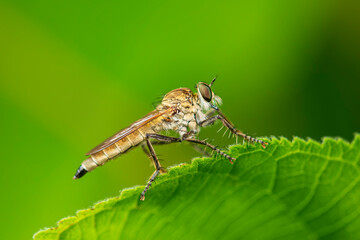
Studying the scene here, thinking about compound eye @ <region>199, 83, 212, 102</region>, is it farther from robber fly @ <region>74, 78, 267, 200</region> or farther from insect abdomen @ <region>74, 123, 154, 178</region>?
insect abdomen @ <region>74, 123, 154, 178</region>

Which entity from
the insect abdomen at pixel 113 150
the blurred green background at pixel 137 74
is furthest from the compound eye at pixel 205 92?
the insect abdomen at pixel 113 150

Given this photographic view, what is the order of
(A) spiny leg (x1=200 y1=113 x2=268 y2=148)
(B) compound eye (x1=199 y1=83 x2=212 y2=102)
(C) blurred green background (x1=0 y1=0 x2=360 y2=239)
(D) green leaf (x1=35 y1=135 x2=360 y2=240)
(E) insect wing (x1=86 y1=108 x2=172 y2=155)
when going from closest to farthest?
(D) green leaf (x1=35 y1=135 x2=360 y2=240) → (A) spiny leg (x1=200 y1=113 x2=268 y2=148) → (E) insect wing (x1=86 y1=108 x2=172 y2=155) → (C) blurred green background (x1=0 y1=0 x2=360 y2=239) → (B) compound eye (x1=199 y1=83 x2=212 y2=102)

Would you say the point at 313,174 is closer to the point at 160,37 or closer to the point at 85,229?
the point at 85,229

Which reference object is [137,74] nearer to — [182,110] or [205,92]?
[182,110]

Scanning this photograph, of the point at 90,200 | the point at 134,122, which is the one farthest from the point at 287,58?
the point at 90,200

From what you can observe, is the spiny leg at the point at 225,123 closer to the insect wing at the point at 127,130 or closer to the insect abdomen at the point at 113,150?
the insect wing at the point at 127,130

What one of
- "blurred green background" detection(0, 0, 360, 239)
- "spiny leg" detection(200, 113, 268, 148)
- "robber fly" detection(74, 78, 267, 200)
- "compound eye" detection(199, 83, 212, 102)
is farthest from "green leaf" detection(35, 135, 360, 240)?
"compound eye" detection(199, 83, 212, 102)

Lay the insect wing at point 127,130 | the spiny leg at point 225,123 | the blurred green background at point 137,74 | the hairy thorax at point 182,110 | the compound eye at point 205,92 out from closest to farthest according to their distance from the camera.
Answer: the spiny leg at point 225,123 → the insect wing at point 127,130 → the blurred green background at point 137,74 → the compound eye at point 205,92 → the hairy thorax at point 182,110
